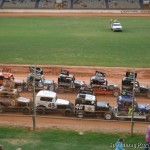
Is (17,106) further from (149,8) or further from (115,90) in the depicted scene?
(149,8)

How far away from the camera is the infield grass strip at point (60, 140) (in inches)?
600

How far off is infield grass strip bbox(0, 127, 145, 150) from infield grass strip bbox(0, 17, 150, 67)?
14960mm

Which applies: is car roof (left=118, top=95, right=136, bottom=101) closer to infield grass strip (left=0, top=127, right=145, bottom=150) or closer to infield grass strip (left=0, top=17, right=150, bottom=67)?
infield grass strip (left=0, top=127, right=145, bottom=150)

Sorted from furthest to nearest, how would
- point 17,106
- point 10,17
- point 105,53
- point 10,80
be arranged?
point 10,17, point 105,53, point 10,80, point 17,106

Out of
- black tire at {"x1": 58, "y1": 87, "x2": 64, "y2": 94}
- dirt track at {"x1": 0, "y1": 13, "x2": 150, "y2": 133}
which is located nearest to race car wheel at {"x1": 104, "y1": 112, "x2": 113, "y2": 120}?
dirt track at {"x1": 0, "y1": 13, "x2": 150, "y2": 133}

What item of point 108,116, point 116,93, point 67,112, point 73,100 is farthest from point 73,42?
point 108,116

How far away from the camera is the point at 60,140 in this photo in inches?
626

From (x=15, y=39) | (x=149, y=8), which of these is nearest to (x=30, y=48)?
(x=15, y=39)

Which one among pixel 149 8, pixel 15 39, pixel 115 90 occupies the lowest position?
pixel 115 90

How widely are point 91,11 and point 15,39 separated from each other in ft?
88.5

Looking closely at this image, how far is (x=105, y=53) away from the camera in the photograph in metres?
34.9

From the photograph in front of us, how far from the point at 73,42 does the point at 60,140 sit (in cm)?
2475

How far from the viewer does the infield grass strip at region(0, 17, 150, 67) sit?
32.5 metres

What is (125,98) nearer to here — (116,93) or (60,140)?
(116,93)
